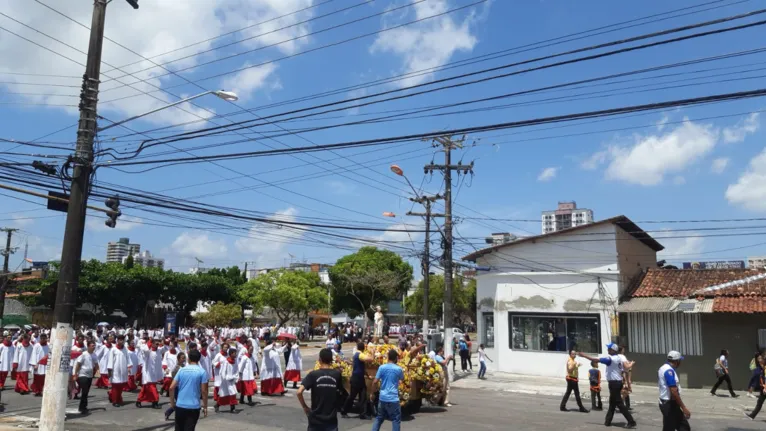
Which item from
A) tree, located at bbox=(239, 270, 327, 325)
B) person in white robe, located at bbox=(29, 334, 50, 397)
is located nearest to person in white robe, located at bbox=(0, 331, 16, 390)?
person in white robe, located at bbox=(29, 334, 50, 397)

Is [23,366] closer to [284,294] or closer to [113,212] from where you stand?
[113,212]

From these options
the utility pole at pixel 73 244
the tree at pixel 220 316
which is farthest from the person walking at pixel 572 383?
the tree at pixel 220 316

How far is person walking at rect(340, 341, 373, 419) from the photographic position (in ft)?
42.3

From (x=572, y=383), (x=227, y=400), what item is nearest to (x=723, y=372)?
(x=572, y=383)

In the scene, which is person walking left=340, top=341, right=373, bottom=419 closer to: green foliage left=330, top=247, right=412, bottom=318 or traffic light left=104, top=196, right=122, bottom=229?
traffic light left=104, top=196, right=122, bottom=229

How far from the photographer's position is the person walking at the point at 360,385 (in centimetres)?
1291

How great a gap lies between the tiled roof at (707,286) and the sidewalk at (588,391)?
9.47ft

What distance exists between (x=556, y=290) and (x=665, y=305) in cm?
403

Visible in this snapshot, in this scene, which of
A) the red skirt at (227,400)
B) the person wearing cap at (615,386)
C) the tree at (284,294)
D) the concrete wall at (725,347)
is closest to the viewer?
the person wearing cap at (615,386)

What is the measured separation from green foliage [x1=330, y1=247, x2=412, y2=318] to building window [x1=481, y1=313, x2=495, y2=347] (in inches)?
1089

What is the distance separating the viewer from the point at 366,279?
54.2 metres

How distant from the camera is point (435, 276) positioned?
223 feet

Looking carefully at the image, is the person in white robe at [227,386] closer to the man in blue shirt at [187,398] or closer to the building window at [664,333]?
the man in blue shirt at [187,398]

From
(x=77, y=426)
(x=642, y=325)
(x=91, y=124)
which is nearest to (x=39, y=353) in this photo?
(x=77, y=426)
